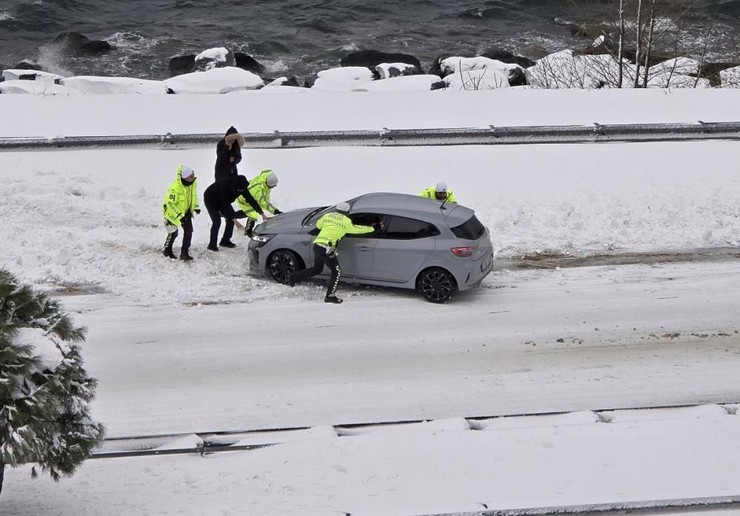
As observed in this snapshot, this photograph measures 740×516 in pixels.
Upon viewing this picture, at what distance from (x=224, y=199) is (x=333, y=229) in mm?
2787

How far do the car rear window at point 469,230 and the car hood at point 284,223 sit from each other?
8.55ft

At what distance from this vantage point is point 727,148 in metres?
21.9

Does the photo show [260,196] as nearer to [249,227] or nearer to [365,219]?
[249,227]

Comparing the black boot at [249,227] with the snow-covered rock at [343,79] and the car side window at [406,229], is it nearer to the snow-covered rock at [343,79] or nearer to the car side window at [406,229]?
the car side window at [406,229]

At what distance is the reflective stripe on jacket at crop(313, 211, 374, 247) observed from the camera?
51.9 ft

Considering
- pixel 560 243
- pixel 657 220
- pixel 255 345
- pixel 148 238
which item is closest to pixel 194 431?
pixel 255 345

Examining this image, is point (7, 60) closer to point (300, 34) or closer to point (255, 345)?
point (300, 34)

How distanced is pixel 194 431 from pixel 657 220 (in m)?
10.4

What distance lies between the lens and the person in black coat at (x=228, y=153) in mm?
18172

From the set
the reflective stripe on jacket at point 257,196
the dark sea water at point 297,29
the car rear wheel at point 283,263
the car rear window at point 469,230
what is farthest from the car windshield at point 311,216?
the dark sea water at point 297,29

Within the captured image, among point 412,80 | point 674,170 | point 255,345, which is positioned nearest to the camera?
point 255,345

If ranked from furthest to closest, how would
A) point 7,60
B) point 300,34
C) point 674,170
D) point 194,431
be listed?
point 300,34, point 7,60, point 674,170, point 194,431

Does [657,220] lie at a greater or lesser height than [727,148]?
lesser

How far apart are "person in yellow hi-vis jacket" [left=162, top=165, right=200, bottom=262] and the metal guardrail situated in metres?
4.33
